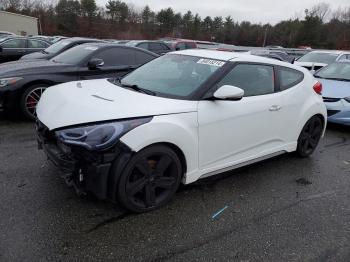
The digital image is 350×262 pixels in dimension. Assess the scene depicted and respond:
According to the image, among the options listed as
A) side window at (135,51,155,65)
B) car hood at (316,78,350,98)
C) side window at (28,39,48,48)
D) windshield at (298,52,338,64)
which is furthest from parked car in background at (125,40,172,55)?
car hood at (316,78,350,98)

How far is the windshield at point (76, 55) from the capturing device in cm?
649

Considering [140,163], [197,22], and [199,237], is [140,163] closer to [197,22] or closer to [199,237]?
[199,237]

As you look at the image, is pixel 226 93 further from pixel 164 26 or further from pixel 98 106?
pixel 164 26

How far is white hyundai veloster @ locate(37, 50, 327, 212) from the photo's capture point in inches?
→ 110

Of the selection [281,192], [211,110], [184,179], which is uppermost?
[211,110]

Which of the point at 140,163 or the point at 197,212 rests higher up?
the point at 140,163

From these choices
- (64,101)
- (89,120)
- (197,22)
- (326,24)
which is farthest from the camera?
(197,22)

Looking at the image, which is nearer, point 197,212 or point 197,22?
point 197,212

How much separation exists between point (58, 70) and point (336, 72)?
20.1 feet

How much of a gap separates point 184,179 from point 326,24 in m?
69.8

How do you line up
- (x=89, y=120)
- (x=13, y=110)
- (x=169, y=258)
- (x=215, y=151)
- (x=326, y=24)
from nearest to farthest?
(x=169, y=258) < (x=89, y=120) < (x=215, y=151) < (x=13, y=110) < (x=326, y=24)

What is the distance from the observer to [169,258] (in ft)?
8.42

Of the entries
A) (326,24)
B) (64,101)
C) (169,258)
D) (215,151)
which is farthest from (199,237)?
(326,24)

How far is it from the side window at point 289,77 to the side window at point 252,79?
0.62 ft
